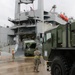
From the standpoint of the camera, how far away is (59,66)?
12.5m

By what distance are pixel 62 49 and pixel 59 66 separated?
3.08 ft

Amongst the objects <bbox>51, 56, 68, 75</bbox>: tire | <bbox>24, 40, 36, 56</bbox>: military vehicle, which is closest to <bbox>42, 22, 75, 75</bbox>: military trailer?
<bbox>51, 56, 68, 75</bbox>: tire

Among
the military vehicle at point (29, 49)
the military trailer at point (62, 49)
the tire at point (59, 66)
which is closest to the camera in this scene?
the military trailer at point (62, 49)

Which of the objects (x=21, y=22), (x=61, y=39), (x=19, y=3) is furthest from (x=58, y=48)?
(x=21, y=22)

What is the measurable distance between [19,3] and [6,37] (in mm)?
15849

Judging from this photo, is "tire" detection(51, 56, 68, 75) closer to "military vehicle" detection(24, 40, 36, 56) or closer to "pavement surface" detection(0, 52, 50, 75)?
"pavement surface" detection(0, 52, 50, 75)

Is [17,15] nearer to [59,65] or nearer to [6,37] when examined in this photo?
[6,37]

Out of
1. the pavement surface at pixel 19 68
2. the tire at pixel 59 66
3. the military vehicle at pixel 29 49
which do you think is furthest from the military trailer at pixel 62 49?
the military vehicle at pixel 29 49

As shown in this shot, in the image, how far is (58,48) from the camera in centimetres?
1261

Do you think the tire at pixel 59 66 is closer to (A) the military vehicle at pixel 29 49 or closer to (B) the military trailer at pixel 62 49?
(B) the military trailer at pixel 62 49

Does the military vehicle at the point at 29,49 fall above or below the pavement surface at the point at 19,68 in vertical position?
above

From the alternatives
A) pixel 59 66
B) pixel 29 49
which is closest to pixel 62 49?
pixel 59 66

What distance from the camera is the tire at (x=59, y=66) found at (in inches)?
470

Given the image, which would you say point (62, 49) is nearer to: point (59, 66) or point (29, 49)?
point (59, 66)
